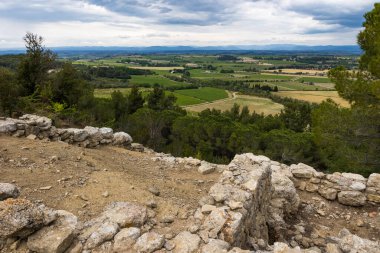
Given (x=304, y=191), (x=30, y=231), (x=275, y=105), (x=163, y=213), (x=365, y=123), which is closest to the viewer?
(x=30, y=231)

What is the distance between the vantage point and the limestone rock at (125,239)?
18.5ft

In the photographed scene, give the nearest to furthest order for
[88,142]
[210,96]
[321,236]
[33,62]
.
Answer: [321,236] → [88,142] → [33,62] → [210,96]

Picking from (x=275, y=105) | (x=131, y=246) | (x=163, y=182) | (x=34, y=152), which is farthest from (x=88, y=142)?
(x=275, y=105)

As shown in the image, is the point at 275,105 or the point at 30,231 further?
the point at 275,105

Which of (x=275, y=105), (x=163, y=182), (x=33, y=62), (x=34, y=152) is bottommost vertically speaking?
(x=275, y=105)

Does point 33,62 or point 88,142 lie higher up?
point 33,62

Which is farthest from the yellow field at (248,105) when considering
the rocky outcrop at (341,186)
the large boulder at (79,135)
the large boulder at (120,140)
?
the rocky outcrop at (341,186)

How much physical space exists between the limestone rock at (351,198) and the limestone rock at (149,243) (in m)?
7.79

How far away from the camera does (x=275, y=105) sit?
63.1 meters

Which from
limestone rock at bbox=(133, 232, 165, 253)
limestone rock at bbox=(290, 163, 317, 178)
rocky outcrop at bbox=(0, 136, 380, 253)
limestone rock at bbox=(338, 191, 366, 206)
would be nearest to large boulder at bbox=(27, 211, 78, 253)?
rocky outcrop at bbox=(0, 136, 380, 253)

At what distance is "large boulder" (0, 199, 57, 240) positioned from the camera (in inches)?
213

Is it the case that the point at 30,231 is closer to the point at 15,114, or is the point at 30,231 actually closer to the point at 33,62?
the point at 15,114

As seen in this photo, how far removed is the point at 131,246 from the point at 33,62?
70.1 feet

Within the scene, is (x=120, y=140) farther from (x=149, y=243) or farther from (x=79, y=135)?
(x=149, y=243)
